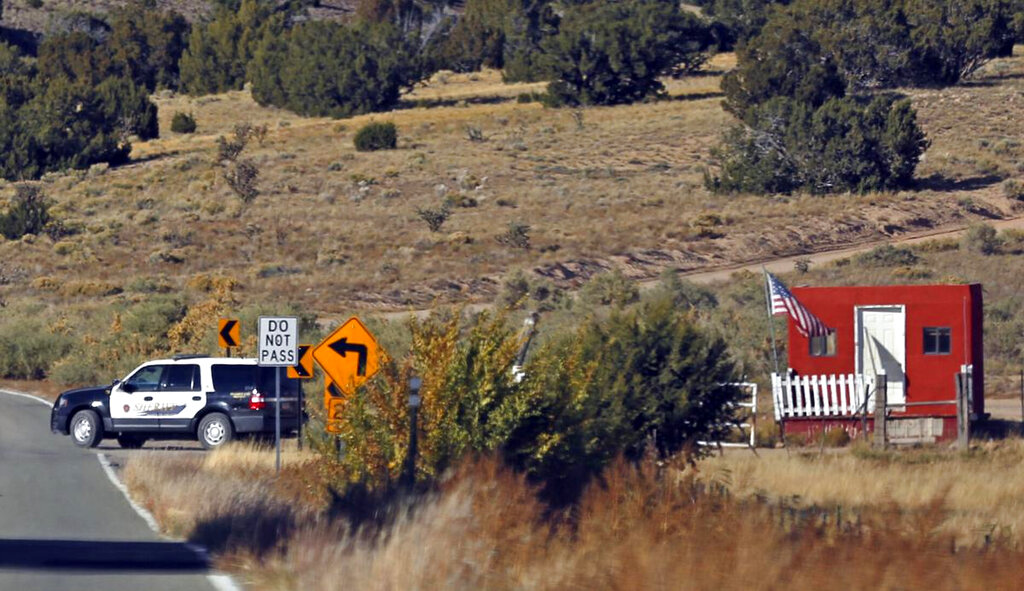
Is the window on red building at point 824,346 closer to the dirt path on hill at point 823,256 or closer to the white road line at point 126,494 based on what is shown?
the white road line at point 126,494

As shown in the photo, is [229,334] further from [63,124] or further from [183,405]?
[63,124]

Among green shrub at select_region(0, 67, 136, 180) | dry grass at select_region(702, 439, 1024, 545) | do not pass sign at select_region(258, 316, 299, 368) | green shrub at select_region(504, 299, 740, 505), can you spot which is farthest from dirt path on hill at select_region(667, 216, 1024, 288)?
green shrub at select_region(0, 67, 136, 180)

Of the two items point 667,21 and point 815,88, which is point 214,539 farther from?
point 667,21

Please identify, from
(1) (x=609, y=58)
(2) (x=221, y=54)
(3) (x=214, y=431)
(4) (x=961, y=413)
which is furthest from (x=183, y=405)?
(2) (x=221, y=54)

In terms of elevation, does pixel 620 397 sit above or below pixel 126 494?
above

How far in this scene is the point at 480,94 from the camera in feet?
300

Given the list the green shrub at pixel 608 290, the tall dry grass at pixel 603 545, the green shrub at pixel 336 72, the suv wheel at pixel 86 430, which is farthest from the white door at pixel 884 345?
the green shrub at pixel 336 72

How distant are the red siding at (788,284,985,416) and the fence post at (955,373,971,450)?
7.75 ft

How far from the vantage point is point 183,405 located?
2283cm

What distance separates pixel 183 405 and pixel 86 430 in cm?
177

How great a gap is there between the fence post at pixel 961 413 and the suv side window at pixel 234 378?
11893 mm

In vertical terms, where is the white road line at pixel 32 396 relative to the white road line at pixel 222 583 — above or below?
below

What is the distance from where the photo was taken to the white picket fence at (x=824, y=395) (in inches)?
Answer: 927

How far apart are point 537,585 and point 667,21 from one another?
3182 inches
